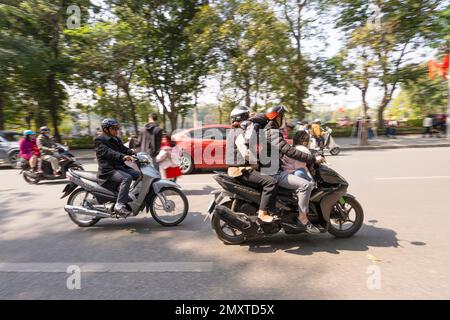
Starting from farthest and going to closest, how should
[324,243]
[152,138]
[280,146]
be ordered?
[152,138] → [324,243] → [280,146]

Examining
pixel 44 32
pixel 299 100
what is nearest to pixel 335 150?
pixel 299 100

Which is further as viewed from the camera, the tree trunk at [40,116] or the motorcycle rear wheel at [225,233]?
the tree trunk at [40,116]

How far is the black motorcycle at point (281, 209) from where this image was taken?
14.3 feet

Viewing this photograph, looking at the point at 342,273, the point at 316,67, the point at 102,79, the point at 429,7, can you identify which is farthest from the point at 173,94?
the point at 342,273

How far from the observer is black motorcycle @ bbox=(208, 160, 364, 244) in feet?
14.3

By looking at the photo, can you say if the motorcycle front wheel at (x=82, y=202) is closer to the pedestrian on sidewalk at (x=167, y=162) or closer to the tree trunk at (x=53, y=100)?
the pedestrian on sidewalk at (x=167, y=162)

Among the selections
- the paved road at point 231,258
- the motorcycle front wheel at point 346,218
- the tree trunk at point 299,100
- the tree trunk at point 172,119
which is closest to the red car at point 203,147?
the paved road at point 231,258

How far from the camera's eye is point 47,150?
9688mm

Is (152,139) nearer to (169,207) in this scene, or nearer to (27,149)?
(169,207)

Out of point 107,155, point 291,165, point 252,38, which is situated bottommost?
point 291,165

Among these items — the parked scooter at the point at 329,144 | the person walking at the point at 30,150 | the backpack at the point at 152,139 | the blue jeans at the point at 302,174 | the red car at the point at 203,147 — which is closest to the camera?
the blue jeans at the point at 302,174

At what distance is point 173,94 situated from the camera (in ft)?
81.8

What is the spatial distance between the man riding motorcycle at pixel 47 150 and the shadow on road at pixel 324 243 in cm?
708

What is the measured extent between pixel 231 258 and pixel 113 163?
7.84ft
